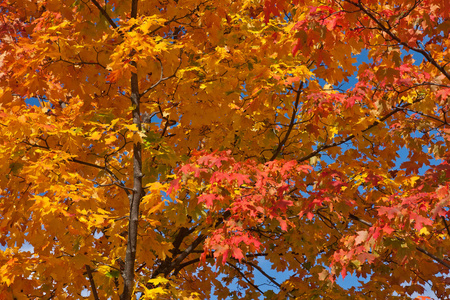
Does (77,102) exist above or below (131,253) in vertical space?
above

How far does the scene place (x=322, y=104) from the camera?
591 cm

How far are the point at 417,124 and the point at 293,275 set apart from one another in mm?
3592

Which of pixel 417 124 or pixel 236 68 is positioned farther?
pixel 236 68

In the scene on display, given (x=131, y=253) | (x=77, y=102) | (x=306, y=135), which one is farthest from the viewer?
(x=306, y=135)

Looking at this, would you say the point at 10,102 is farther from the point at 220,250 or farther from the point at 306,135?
the point at 306,135

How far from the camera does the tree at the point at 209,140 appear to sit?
476 cm

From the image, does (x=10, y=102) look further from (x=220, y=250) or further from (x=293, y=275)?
(x=293, y=275)

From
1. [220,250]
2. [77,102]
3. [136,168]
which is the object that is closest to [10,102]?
[77,102]

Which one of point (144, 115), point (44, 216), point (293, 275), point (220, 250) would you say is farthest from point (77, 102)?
point (293, 275)

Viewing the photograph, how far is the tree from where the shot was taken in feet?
15.6

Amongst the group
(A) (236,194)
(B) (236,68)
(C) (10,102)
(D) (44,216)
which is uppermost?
(B) (236,68)

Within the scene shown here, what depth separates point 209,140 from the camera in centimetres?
696

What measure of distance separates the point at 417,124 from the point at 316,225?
9.78ft

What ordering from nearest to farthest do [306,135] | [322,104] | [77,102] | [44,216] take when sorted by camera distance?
[44,216]
[322,104]
[77,102]
[306,135]
